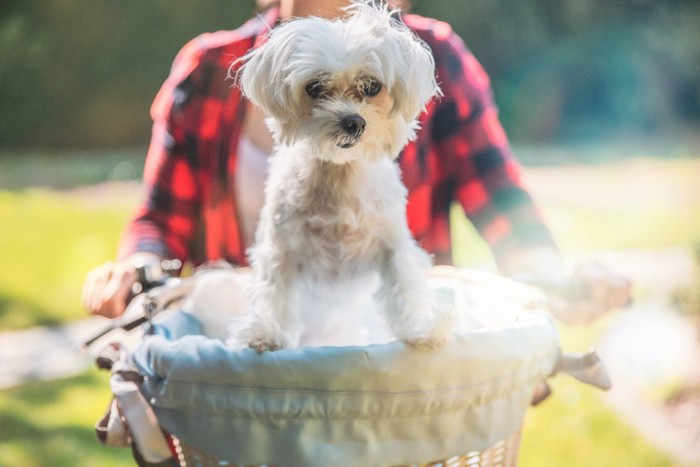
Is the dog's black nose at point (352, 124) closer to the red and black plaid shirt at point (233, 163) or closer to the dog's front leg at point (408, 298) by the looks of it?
the dog's front leg at point (408, 298)

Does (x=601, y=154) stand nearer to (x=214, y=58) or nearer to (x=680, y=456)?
(x=680, y=456)

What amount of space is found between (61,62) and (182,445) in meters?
2.42

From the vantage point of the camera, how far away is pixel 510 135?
311 cm

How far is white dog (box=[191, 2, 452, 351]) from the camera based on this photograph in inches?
28.0

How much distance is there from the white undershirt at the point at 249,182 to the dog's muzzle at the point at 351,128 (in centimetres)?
45

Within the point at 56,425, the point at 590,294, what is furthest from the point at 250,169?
the point at 56,425

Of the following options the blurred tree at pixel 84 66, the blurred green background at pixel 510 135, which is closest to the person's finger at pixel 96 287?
the blurred green background at pixel 510 135

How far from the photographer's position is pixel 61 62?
279cm

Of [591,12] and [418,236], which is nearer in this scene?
[418,236]

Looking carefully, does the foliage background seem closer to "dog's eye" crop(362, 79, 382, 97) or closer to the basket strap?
"dog's eye" crop(362, 79, 382, 97)

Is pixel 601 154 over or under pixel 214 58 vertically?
under

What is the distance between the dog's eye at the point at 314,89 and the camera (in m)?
0.72

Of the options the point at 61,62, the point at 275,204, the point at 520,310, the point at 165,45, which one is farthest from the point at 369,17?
the point at 61,62

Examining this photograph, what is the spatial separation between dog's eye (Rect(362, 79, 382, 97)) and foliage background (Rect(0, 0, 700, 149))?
1217 millimetres
